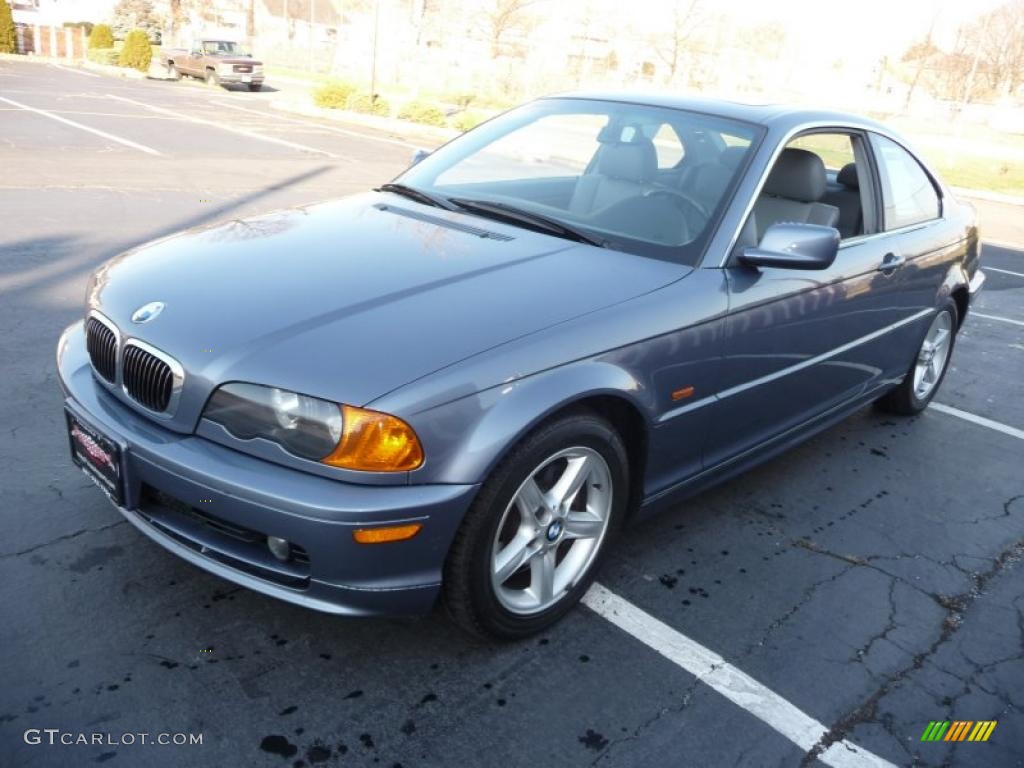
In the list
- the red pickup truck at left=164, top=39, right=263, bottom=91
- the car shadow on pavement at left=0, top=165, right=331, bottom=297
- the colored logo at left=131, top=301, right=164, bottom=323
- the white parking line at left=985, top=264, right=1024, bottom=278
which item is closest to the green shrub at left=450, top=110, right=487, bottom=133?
the red pickup truck at left=164, top=39, right=263, bottom=91

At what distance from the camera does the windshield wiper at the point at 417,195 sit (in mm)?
3678

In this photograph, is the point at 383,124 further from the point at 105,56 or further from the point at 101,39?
the point at 101,39

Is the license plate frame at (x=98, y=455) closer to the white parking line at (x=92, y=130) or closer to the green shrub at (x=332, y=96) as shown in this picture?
the white parking line at (x=92, y=130)

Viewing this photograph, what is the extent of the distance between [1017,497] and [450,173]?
3.12m

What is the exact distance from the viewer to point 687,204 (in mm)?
3377

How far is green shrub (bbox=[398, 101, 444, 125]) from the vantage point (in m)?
21.6

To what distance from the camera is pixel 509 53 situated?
110ft

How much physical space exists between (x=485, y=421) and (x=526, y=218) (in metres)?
1.28

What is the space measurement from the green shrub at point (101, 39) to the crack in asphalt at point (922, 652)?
38922 millimetres

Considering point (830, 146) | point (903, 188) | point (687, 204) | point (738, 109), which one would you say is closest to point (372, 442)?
point (687, 204)

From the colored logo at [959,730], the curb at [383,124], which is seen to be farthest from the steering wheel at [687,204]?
the curb at [383,124]

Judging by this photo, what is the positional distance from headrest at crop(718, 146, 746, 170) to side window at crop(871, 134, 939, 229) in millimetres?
1162

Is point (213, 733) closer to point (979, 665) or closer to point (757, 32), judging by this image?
point (979, 665)

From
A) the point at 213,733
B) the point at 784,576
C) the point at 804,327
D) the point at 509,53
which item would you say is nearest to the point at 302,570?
the point at 213,733
